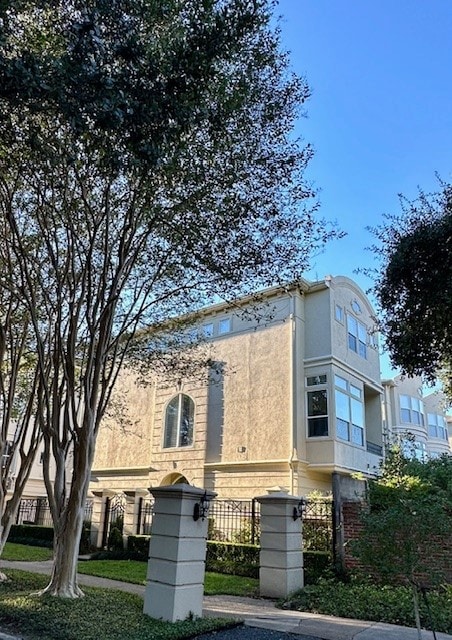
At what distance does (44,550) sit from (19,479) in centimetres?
683

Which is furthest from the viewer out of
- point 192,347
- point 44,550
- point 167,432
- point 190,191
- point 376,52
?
point 167,432

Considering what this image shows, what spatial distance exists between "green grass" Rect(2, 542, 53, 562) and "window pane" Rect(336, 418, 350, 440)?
927 centimetres

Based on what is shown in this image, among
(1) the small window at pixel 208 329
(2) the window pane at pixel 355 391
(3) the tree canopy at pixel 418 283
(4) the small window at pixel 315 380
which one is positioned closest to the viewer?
(3) the tree canopy at pixel 418 283

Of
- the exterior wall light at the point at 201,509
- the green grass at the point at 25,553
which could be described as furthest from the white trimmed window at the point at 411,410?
the exterior wall light at the point at 201,509

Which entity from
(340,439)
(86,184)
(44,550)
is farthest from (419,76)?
(44,550)

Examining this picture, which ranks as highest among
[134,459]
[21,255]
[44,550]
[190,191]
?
[190,191]

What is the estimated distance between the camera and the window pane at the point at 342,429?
16391 millimetres

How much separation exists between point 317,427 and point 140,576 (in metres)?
8.04

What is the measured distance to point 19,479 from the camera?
9.34 m

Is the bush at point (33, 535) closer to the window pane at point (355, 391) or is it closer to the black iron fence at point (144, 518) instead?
the black iron fence at point (144, 518)

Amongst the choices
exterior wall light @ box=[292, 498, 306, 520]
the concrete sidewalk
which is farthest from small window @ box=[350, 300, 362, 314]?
the concrete sidewalk

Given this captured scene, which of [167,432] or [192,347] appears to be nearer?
[192,347]

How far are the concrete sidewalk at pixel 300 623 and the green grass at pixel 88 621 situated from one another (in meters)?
0.55

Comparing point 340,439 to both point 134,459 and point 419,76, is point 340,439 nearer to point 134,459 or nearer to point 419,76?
point 134,459
